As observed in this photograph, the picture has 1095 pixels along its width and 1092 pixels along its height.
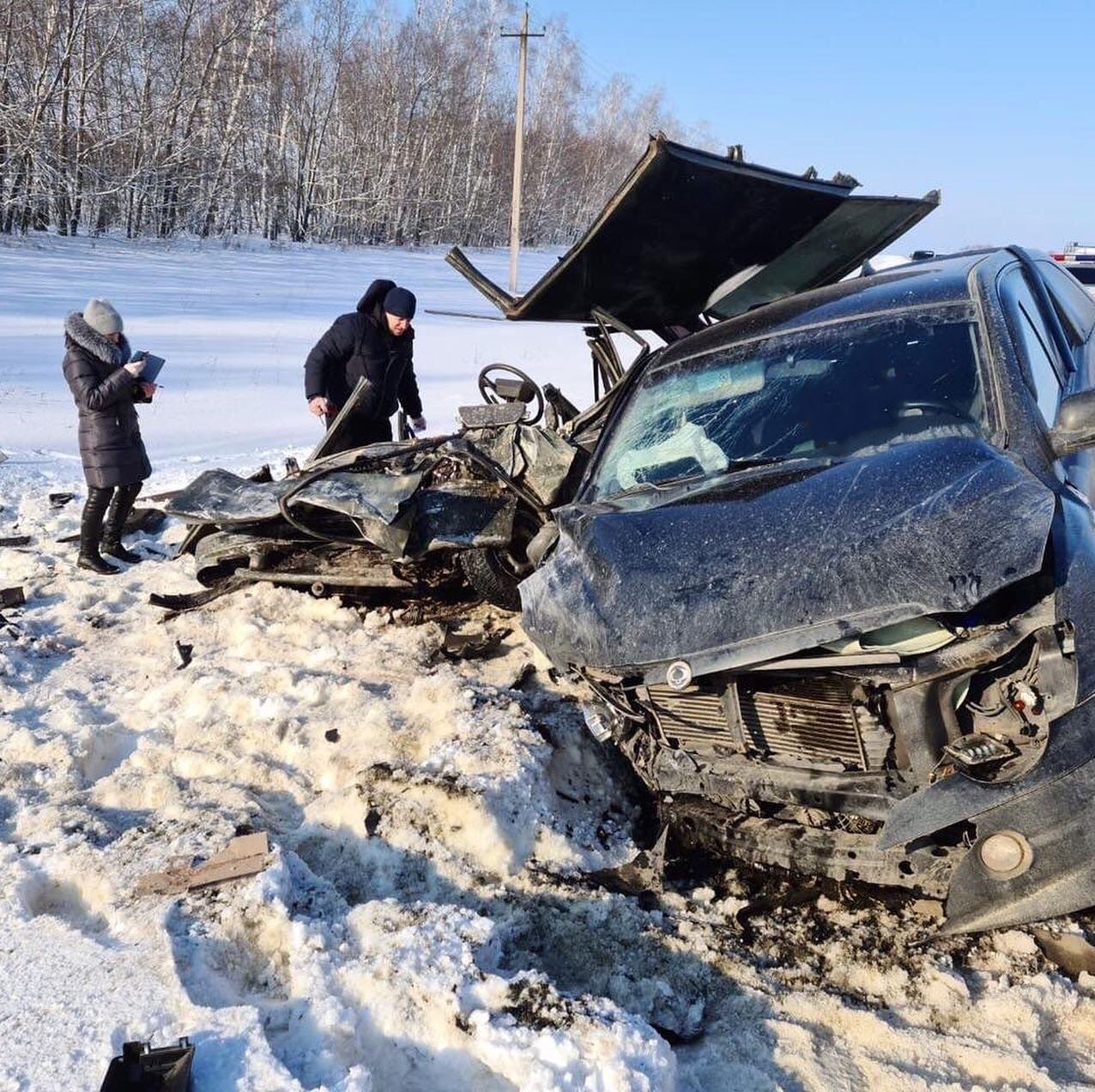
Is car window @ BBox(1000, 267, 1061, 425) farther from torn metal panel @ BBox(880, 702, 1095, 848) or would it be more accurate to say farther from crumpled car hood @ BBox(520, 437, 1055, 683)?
torn metal panel @ BBox(880, 702, 1095, 848)

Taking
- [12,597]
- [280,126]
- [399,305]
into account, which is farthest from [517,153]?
[12,597]

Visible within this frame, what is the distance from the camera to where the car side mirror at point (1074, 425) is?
8.89ft

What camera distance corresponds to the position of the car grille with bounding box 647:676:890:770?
2570mm

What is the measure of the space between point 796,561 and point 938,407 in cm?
105

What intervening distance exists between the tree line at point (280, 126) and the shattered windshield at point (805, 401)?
2692 centimetres

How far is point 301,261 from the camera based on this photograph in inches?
1224

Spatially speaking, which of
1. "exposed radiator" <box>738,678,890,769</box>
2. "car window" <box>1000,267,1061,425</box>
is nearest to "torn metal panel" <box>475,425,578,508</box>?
"exposed radiator" <box>738,678,890,769</box>

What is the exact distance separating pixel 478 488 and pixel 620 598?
1920mm

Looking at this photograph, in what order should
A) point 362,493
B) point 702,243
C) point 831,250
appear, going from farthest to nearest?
point 831,250
point 702,243
point 362,493

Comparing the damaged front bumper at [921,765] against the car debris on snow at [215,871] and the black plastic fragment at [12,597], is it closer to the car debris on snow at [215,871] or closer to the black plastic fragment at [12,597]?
the car debris on snow at [215,871]

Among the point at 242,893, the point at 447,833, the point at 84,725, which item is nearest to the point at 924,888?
the point at 447,833

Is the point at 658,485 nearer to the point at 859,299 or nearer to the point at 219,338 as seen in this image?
the point at 859,299

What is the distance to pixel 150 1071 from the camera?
6.64 feet

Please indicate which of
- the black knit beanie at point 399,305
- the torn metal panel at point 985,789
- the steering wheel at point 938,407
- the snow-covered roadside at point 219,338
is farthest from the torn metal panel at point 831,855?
the snow-covered roadside at point 219,338
